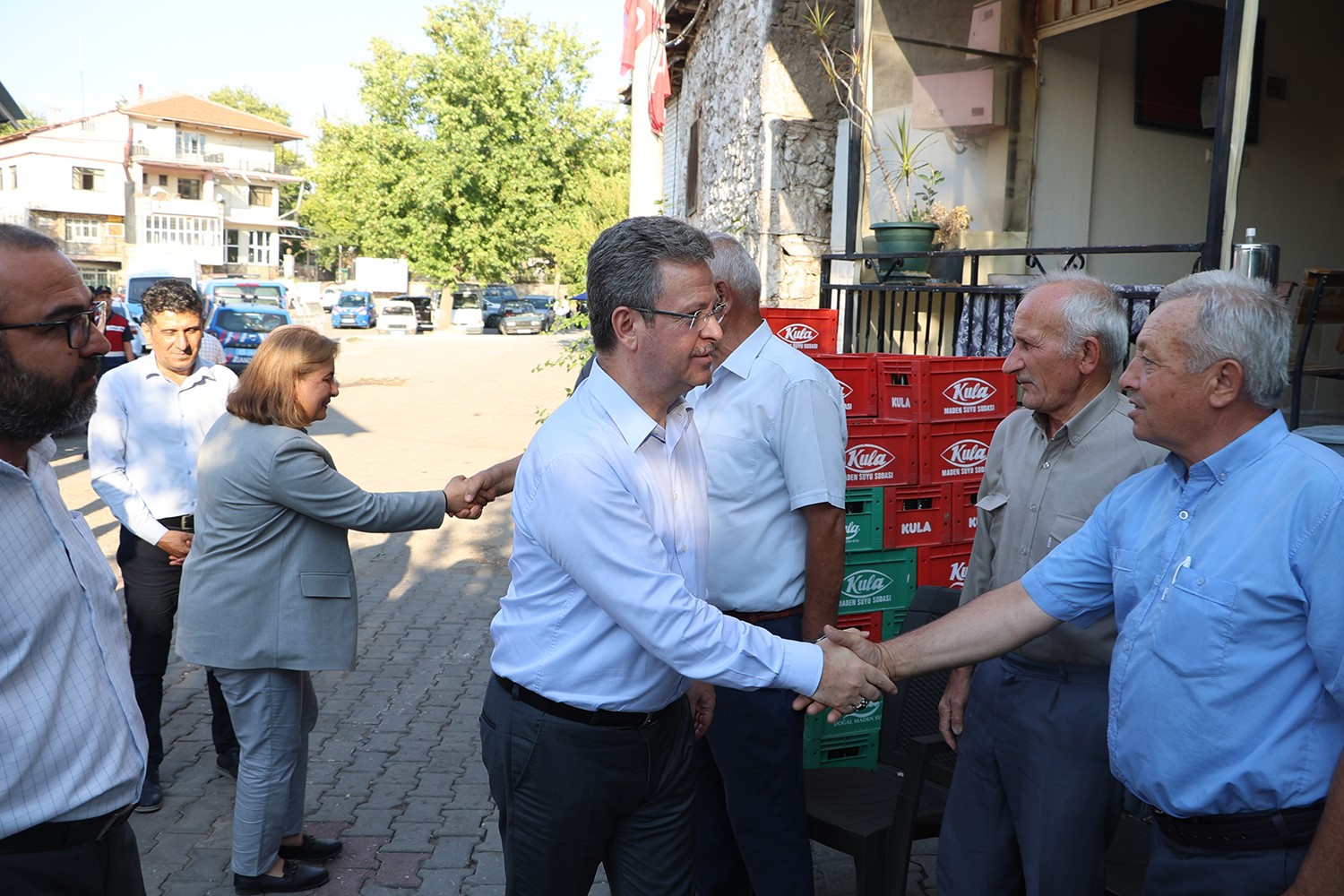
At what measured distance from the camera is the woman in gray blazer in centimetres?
371

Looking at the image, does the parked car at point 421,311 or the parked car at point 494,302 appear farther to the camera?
the parked car at point 494,302

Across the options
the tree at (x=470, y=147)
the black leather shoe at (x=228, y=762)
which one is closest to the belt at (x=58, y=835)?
the black leather shoe at (x=228, y=762)

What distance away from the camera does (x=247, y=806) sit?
3.82 metres

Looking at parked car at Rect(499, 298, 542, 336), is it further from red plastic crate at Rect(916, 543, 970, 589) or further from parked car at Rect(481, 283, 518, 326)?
red plastic crate at Rect(916, 543, 970, 589)

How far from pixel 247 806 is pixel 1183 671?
320cm

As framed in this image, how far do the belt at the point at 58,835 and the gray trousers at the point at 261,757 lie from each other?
1676 millimetres

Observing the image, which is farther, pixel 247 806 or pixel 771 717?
pixel 247 806

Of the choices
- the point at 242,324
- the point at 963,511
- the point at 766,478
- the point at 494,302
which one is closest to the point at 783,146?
the point at 963,511

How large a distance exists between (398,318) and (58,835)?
42.3 m

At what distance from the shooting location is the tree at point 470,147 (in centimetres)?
4212

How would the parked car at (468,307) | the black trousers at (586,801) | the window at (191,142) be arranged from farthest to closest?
1. the window at (191,142)
2. the parked car at (468,307)
3. the black trousers at (586,801)

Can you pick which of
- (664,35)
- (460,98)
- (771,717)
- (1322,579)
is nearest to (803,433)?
(771,717)

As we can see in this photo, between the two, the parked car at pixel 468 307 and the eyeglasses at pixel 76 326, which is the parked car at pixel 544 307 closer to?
the parked car at pixel 468 307

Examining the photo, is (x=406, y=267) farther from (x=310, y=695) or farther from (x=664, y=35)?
(x=310, y=695)
